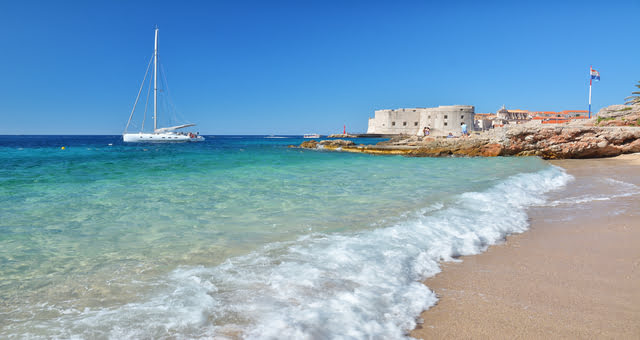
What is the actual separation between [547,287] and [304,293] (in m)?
1.86

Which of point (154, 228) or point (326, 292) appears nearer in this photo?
point (326, 292)

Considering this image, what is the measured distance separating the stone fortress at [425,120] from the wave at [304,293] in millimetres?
49543


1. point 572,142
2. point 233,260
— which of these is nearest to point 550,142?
point 572,142

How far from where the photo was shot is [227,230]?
4.39 meters

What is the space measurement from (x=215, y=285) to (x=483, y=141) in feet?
78.3

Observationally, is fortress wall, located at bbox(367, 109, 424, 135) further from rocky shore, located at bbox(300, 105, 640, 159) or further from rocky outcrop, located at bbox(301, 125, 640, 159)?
rocky outcrop, located at bbox(301, 125, 640, 159)

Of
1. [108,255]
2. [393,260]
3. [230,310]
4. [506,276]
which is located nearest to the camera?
[230,310]

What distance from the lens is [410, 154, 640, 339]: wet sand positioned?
80.7 inches

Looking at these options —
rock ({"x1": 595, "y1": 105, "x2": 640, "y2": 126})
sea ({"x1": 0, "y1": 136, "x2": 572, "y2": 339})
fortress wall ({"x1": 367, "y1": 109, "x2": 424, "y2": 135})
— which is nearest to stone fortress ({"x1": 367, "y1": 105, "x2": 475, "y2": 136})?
fortress wall ({"x1": 367, "y1": 109, "x2": 424, "y2": 135})

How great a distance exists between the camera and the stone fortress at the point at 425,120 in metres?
51.8

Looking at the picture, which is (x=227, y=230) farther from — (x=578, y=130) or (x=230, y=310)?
(x=578, y=130)

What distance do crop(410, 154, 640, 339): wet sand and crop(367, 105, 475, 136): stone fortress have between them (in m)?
48.5

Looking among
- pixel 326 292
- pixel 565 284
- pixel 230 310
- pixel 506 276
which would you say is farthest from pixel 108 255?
pixel 565 284

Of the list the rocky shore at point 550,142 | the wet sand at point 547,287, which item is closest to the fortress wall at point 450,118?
the rocky shore at point 550,142
